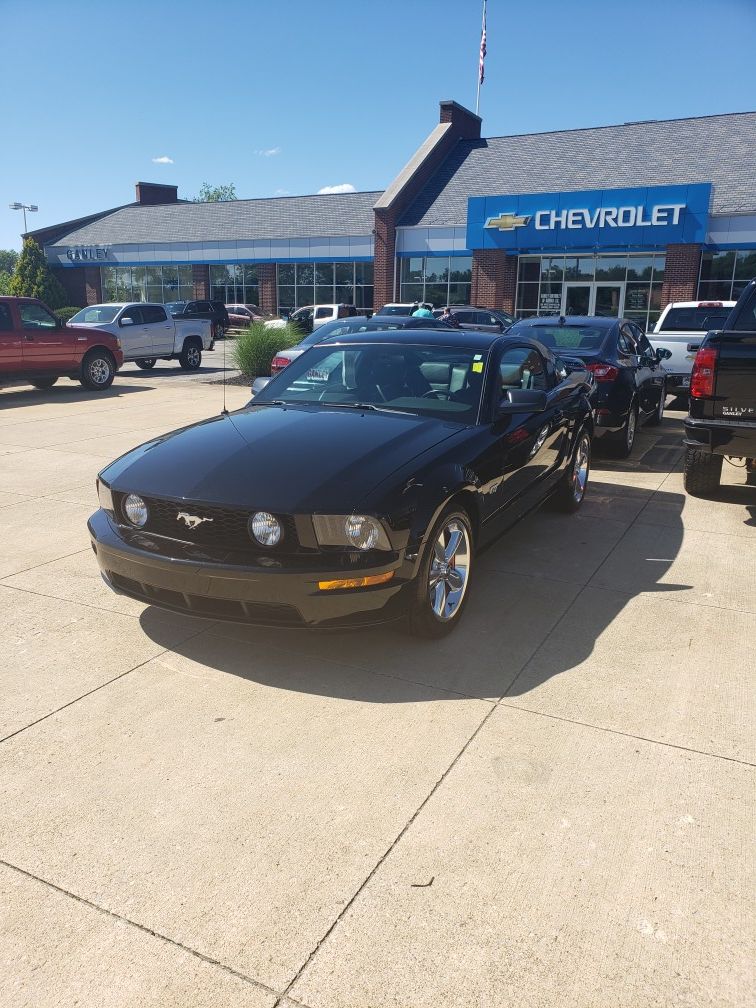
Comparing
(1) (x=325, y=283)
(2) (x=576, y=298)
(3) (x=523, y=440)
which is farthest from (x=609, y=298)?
(3) (x=523, y=440)

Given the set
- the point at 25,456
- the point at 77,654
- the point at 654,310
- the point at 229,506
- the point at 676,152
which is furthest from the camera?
the point at 676,152

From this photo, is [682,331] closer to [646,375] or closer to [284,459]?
[646,375]

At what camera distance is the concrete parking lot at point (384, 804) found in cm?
219

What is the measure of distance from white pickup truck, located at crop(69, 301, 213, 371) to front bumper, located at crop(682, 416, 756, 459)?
49.1ft

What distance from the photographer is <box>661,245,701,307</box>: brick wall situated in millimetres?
28156

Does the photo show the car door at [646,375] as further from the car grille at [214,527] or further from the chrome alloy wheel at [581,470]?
the car grille at [214,527]

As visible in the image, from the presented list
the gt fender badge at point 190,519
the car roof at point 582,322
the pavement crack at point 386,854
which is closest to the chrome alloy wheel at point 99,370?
the car roof at point 582,322

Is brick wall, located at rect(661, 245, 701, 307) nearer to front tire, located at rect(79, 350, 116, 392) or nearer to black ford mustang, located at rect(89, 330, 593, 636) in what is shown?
front tire, located at rect(79, 350, 116, 392)

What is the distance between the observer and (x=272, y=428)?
14.8 ft

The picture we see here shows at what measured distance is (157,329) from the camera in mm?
20250

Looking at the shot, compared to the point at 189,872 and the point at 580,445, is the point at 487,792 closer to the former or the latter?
the point at 189,872

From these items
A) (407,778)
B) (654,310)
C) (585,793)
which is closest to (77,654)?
(407,778)

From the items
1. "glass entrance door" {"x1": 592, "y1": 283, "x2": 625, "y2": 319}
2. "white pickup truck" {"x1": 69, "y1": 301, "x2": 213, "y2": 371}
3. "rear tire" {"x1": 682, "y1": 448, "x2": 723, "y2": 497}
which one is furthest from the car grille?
"glass entrance door" {"x1": 592, "y1": 283, "x2": 625, "y2": 319}

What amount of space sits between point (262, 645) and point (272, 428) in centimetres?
122
